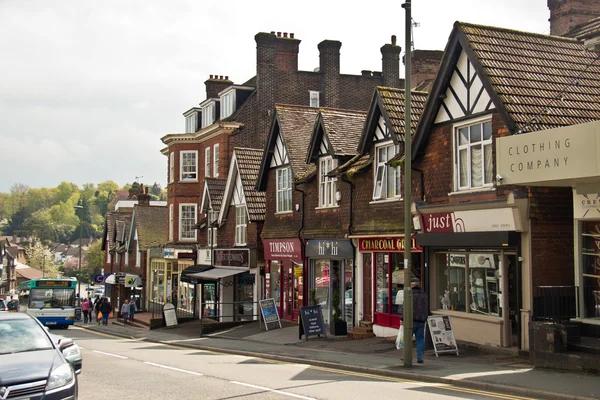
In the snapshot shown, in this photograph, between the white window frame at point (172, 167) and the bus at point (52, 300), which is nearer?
the bus at point (52, 300)

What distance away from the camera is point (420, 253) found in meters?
21.0

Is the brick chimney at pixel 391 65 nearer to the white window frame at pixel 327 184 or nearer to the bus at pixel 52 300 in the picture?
the white window frame at pixel 327 184

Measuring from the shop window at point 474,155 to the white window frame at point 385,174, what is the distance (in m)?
2.98

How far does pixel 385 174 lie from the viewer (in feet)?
73.3

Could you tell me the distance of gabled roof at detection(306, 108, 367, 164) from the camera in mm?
25109

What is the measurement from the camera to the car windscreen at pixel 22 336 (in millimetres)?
10039

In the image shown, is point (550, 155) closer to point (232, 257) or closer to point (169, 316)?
point (232, 257)

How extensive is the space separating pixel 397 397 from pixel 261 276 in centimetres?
2083

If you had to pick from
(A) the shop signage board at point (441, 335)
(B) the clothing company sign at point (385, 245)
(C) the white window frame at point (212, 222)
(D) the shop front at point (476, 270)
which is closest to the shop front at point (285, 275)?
(B) the clothing company sign at point (385, 245)

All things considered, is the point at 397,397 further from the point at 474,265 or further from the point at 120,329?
the point at 120,329

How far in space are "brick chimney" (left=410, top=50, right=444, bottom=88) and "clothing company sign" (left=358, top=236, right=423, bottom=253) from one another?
36.3 ft

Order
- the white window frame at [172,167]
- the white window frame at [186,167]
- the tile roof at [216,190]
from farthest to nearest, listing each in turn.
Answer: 1. the white window frame at [172,167]
2. the white window frame at [186,167]
3. the tile roof at [216,190]

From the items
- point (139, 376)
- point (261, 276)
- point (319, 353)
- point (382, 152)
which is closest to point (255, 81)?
point (261, 276)

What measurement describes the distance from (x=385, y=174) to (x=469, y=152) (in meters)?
4.51
